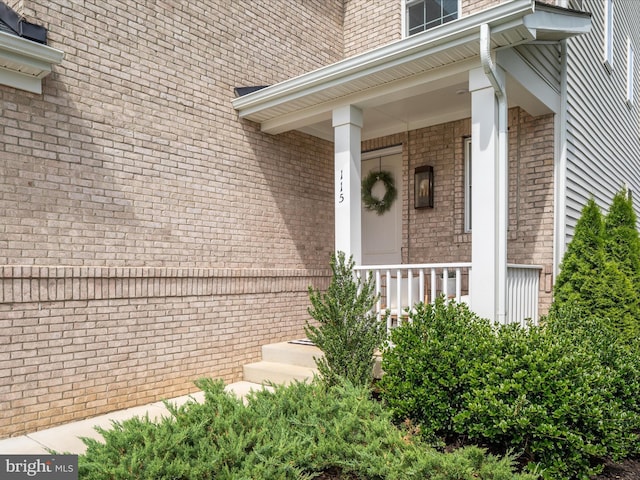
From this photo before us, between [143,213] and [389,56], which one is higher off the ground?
[389,56]

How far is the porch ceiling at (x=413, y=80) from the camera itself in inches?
164

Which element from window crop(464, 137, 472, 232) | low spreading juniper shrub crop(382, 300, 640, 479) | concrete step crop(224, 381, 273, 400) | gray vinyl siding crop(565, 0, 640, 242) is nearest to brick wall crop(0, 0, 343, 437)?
concrete step crop(224, 381, 273, 400)

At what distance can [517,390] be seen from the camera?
318cm

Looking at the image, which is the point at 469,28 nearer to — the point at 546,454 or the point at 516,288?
the point at 516,288

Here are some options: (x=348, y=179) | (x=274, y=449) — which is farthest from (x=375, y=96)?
(x=274, y=449)

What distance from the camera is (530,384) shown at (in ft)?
10.4

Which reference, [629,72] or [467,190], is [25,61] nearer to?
[467,190]

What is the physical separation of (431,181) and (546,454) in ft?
13.7

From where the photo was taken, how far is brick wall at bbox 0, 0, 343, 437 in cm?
416

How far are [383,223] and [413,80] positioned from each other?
2985 millimetres

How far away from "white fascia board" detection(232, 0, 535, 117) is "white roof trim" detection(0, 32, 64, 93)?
2157 millimetres

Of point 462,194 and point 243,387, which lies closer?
point 243,387

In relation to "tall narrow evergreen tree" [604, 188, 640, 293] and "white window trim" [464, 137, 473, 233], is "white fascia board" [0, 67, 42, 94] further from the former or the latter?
"tall narrow evergreen tree" [604, 188, 640, 293]

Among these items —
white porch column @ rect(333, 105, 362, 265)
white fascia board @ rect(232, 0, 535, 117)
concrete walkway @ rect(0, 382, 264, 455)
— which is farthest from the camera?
white porch column @ rect(333, 105, 362, 265)
